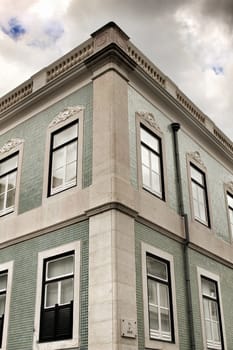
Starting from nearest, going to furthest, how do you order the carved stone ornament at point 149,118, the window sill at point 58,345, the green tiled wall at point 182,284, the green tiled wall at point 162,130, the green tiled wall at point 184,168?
1. the window sill at point 58,345
2. the green tiled wall at point 182,284
3. the green tiled wall at point 162,130
4. the green tiled wall at point 184,168
5. the carved stone ornament at point 149,118

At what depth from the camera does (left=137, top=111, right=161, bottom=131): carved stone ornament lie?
37.6 ft

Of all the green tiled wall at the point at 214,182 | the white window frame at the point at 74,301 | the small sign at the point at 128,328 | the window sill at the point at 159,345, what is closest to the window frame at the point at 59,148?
the white window frame at the point at 74,301

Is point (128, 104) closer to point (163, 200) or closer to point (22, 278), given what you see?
point (163, 200)

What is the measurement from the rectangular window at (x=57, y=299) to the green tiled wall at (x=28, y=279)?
30 centimetres

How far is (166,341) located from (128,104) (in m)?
5.49

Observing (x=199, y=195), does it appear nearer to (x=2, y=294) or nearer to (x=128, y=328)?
(x=128, y=328)

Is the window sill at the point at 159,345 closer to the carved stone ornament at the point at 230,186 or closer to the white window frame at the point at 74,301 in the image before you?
the white window frame at the point at 74,301

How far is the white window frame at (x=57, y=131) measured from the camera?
34.1 feet

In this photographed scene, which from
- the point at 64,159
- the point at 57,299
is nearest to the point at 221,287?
the point at 57,299

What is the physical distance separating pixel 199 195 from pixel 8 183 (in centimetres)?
543

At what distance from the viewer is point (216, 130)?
51.3 feet

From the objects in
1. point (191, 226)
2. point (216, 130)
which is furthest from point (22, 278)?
point (216, 130)

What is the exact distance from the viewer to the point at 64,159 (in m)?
11.1

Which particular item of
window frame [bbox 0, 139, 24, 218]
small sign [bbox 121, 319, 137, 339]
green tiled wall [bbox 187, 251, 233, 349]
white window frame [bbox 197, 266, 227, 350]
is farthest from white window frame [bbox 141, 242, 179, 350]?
window frame [bbox 0, 139, 24, 218]
